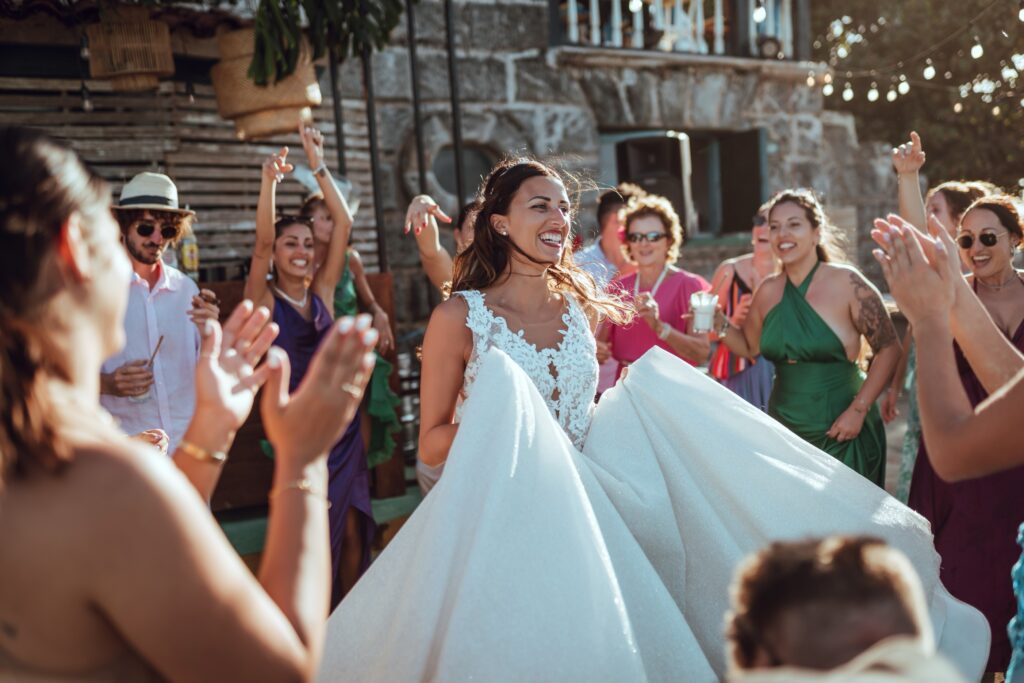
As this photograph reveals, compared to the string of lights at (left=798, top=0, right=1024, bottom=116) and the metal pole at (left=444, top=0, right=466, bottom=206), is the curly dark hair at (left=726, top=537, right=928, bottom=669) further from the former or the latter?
the string of lights at (left=798, top=0, right=1024, bottom=116)

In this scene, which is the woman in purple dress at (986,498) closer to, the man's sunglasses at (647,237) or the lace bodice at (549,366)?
the lace bodice at (549,366)

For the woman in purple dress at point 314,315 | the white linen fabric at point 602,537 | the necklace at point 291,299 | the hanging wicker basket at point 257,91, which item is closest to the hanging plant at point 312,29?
the hanging wicker basket at point 257,91

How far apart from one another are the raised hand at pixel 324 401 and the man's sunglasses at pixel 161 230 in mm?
3161

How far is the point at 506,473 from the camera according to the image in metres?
2.77

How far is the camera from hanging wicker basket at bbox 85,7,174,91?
5.95 metres

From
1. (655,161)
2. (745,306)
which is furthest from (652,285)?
(655,161)

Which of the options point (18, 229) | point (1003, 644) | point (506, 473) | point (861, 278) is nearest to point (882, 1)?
point (861, 278)

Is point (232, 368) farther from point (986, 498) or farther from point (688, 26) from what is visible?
point (688, 26)

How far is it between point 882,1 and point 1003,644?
15.8 m

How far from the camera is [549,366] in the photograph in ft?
11.5

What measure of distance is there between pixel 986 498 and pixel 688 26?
769 centimetres

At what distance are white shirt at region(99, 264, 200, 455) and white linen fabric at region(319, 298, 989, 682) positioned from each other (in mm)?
1762

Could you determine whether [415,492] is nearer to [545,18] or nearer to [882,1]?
[545,18]

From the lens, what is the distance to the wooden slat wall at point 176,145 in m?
6.83
